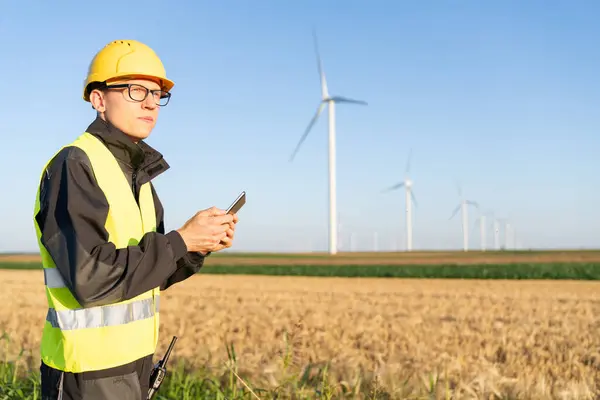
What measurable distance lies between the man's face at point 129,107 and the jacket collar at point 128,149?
5 cm

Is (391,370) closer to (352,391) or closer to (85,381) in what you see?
Result: (352,391)

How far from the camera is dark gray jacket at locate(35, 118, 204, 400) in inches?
124

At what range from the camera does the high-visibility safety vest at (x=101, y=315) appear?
11.2 feet

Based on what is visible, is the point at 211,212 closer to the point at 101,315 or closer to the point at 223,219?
the point at 223,219

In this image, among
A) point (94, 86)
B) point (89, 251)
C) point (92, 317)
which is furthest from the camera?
point (94, 86)

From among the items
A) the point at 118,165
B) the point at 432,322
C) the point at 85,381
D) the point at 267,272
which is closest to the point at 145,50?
the point at 118,165

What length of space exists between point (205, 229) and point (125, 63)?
1006 mm

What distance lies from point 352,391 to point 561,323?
8.41m

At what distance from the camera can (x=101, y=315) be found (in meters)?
3.41

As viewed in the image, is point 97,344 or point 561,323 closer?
point 97,344

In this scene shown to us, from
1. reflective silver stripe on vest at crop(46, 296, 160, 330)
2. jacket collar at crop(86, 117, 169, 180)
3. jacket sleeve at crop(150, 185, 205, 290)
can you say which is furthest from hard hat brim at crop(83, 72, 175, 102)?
reflective silver stripe on vest at crop(46, 296, 160, 330)

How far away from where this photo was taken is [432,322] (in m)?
13.2

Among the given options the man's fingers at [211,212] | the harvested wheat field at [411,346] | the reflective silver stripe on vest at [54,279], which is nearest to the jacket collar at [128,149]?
the man's fingers at [211,212]

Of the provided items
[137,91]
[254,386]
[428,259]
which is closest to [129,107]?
[137,91]
